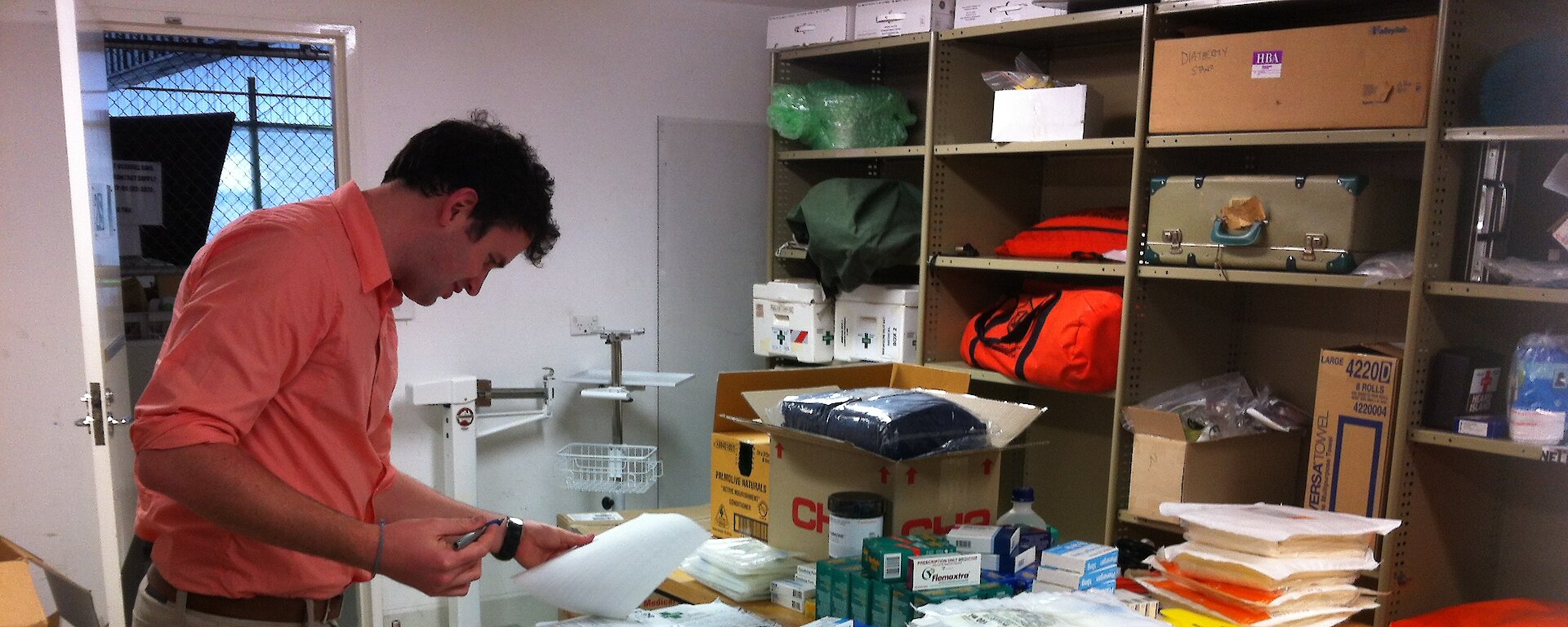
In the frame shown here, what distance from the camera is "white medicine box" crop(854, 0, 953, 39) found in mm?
3123

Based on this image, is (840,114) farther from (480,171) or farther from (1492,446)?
(480,171)

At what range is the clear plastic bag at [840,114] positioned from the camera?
139 inches

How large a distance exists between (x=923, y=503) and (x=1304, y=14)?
5.54 feet

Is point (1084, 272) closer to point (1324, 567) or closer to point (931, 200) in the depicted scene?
point (931, 200)

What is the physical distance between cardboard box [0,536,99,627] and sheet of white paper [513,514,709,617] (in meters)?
1.39

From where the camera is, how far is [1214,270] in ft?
8.16

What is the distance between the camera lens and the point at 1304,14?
259 centimetres

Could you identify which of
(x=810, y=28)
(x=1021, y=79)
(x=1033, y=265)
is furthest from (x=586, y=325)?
(x=1021, y=79)

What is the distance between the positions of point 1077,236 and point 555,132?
1769 millimetres

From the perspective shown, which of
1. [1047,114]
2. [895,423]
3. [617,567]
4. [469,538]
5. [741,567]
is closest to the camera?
[469,538]

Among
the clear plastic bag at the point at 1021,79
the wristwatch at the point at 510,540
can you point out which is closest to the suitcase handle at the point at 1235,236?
the clear plastic bag at the point at 1021,79

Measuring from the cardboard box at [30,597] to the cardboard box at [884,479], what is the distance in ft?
5.07

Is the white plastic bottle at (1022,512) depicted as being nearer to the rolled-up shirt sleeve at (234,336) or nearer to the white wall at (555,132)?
the rolled-up shirt sleeve at (234,336)

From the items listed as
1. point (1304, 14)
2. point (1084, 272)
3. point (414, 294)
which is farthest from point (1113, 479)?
point (414, 294)
